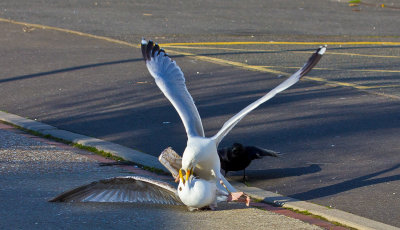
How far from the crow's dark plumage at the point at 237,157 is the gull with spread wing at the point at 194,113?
56 centimetres

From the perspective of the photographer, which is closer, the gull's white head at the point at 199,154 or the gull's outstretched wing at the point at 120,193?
the gull's white head at the point at 199,154

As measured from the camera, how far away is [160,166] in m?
6.64

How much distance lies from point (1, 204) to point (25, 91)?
4640 millimetres

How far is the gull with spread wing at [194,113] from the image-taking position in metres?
5.16

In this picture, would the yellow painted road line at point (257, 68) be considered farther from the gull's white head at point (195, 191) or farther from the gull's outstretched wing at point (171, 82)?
the gull's white head at point (195, 191)

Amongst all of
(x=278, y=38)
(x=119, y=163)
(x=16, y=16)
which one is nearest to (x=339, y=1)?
(x=278, y=38)

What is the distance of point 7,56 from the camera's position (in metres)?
12.5

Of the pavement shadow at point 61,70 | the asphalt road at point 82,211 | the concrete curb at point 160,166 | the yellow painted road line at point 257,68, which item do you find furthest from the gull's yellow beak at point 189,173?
the pavement shadow at point 61,70

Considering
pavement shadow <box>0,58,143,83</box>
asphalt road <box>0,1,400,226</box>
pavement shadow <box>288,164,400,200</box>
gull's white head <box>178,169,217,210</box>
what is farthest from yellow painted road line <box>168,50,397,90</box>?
gull's white head <box>178,169,217,210</box>

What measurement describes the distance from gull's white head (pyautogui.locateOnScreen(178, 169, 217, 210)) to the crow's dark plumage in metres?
1.00

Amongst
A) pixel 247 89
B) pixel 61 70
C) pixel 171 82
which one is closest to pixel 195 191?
pixel 171 82

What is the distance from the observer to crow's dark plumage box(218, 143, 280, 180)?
6.27m

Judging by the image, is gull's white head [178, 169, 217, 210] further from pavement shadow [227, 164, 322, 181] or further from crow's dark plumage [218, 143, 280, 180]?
pavement shadow [227, 164, 322, 181]

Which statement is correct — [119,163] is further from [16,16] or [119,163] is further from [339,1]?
[339,1]
